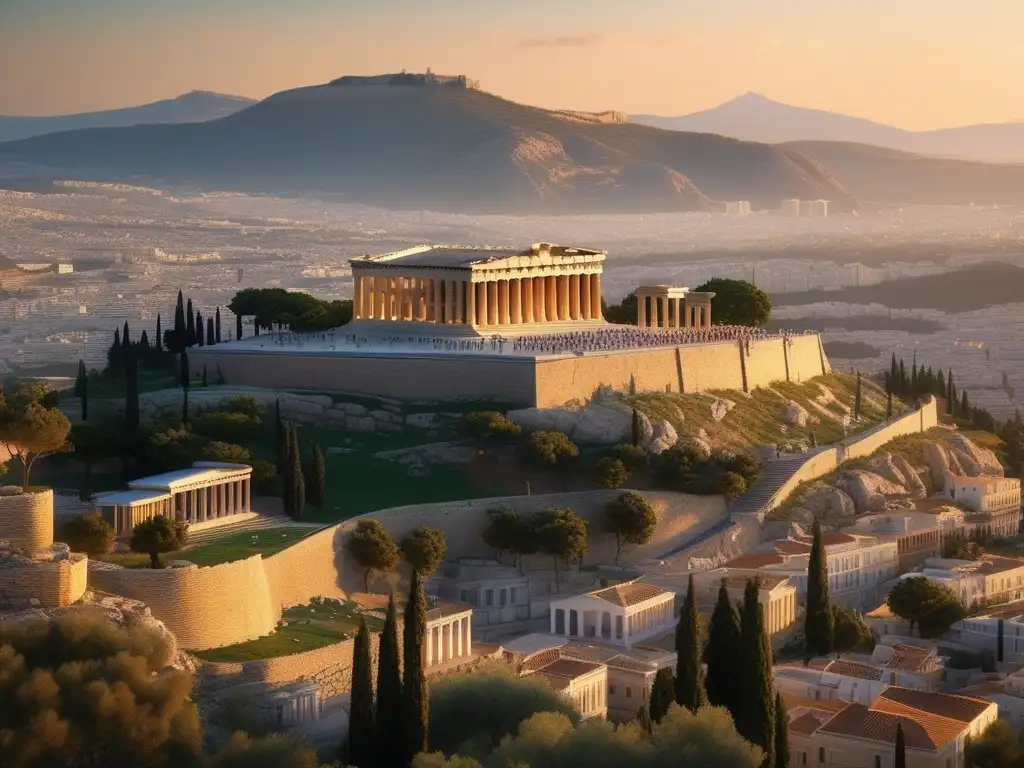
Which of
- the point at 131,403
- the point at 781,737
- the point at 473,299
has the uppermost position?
the point at 473,299

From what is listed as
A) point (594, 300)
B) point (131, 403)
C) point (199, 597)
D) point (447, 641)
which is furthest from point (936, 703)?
point (594, 300)

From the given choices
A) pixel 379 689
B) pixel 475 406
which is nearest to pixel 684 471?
pixel 475 406

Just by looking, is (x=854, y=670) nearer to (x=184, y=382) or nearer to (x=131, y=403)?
(x=131, y=403)

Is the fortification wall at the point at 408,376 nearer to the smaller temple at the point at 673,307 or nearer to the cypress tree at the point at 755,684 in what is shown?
the smaller temple at the point at 673,307

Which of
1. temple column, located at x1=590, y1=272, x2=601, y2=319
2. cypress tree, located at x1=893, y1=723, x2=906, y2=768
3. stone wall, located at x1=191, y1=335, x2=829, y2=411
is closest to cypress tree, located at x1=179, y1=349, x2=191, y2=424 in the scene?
stone wall, located at x1=191, y1=335, x2=829, y2=411

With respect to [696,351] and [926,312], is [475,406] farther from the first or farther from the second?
[926,312]

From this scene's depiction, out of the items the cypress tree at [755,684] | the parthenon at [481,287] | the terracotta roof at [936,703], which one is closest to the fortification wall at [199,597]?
the cypress tree at [755,684]
